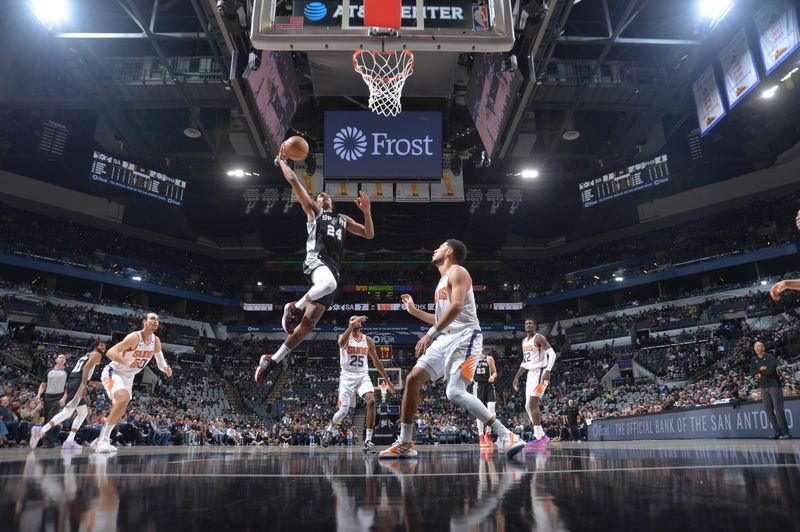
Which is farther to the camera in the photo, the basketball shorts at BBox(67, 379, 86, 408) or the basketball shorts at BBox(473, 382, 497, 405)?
the basketball shorts at BBox(473, 382, 497, 405)

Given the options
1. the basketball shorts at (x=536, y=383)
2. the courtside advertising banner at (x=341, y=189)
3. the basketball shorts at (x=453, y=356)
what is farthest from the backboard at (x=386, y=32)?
the courtside advertising banner at (x=341, y=189)

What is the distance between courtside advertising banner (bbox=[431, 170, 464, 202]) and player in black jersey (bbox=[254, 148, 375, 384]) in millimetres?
11498

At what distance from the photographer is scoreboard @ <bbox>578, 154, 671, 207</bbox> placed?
66.9 ft

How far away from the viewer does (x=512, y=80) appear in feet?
37.7

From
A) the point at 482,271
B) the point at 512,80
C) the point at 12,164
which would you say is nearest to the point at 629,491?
the point at 512,80

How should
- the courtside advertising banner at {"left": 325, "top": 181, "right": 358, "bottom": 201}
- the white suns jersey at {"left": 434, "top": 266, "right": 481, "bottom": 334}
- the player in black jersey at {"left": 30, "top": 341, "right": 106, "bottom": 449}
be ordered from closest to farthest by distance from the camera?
the white suns jersey at {"left": 434, "top": 266, "right": 481, "bottom": 334} < the player in black jersey at {"left": 30, "top": 341, "right": 106, "bottom": 449} < the courtside advertising banner at {"left": 325, "top": 181, "right": 358, "bottom": 201}

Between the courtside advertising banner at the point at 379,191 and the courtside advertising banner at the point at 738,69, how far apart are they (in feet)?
31.3

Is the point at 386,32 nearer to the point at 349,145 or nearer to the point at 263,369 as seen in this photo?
the point at 263,369

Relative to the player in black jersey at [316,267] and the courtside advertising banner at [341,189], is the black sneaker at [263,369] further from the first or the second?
the courtside advertising banner at [341,189]

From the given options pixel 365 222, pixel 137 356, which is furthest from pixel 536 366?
pixel 137 356

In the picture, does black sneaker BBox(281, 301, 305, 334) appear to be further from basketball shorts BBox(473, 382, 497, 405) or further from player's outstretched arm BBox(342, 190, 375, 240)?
basketball shorts BBox(473, 382, 497, 405)

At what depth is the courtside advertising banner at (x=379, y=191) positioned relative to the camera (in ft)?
52.4

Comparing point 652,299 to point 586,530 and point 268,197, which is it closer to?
point 268,197

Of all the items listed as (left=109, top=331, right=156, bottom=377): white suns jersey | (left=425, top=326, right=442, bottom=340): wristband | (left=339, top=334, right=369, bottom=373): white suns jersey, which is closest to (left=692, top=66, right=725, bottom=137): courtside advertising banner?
(left=339, top=334, right=369, bottom=373): white suns jersey
